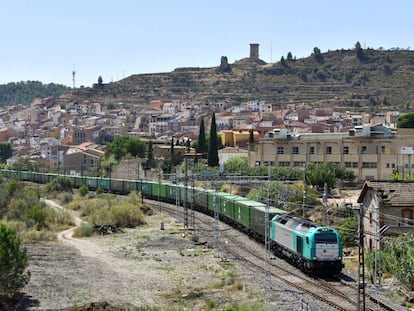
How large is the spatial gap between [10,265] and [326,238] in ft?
37.0

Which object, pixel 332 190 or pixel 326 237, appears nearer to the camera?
pixel 326 237

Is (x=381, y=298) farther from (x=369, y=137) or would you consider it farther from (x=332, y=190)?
(x=369, y=137)

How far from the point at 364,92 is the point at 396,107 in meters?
20.6

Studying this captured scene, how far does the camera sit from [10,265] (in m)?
25.0

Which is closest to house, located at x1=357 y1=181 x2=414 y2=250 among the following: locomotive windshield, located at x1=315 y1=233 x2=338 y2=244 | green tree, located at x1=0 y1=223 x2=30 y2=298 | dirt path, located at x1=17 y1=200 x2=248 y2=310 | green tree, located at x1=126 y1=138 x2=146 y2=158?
locomotive windshield, located at x1=315 y1=233 x2=338 y2=244

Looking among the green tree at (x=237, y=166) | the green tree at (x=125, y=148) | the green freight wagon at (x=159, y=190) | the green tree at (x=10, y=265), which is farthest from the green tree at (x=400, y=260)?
the green tree at (x=125, y=148)

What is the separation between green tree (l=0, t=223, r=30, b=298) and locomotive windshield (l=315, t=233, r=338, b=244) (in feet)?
34.5

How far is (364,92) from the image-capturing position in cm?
18938

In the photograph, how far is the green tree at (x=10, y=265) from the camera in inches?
971

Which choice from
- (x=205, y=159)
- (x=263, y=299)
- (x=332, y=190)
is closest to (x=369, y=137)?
(x=332, y=190)

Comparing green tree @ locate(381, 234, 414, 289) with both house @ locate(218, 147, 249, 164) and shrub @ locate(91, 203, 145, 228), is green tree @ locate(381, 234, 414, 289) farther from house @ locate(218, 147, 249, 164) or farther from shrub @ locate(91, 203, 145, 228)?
house @ locate(218, 147, 249, 164)

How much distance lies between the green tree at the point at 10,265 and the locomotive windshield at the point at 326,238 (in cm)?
1052

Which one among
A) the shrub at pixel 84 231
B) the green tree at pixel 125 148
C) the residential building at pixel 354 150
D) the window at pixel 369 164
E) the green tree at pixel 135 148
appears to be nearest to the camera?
the shrub at pixel 84 231

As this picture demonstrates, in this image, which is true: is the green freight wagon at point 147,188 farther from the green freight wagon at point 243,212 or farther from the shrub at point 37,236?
the green freight wagon at point 243,212
